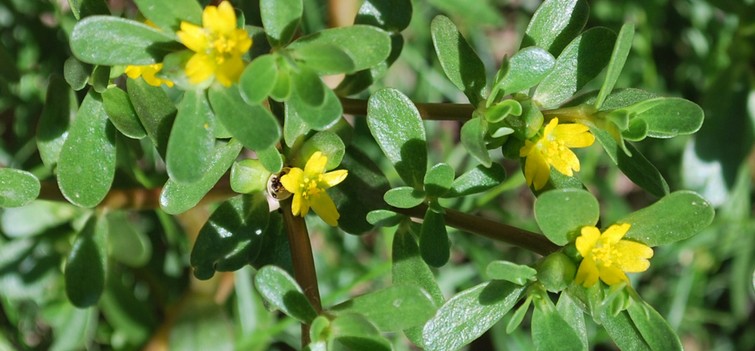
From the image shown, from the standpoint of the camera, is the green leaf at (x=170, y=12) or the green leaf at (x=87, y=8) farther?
the green leaf at (x=87, y=8)

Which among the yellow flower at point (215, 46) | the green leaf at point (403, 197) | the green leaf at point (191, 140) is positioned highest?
the yellow flower at point (215, 46)

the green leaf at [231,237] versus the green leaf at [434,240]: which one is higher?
the green leaf at [434,240]

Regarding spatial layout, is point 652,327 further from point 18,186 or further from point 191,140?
point 18,186

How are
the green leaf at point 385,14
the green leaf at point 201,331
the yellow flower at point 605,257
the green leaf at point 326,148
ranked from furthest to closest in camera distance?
the green leaf at point 201,331 < the green leaf at point 385,14 < the green leaf at point 326,148 < the yellow flower at point 605,257

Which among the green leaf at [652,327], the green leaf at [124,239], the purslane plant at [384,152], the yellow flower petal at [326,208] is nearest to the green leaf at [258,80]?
the purslane plant at [384,152]

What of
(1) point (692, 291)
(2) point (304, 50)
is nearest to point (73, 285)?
(2) point (304, 50)

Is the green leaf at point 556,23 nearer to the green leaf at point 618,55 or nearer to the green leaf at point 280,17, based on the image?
the green leaf at point 618,55

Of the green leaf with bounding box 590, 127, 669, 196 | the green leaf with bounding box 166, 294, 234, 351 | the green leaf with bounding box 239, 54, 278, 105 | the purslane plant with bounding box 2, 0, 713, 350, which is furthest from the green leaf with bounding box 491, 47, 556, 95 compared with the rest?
the green leaf with bounding box 166, 294, 234, 351
